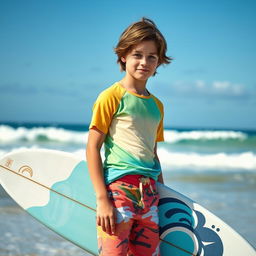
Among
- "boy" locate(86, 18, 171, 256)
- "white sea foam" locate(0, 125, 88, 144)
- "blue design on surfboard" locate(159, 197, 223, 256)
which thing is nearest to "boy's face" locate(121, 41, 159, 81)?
"boy" locate(86, 18, 171, 256)

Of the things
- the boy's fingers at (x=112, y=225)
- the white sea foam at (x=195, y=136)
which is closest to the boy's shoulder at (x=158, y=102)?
the boy's fingers at (x=112, y=225)

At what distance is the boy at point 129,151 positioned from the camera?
169 cm

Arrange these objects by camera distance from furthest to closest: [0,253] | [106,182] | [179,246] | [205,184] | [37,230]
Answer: [205,184] → [37,230] → [0,253] → [179,246] → [106,182]

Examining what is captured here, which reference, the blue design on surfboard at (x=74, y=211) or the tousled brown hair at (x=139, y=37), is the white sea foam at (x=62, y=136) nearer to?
the blue design on surfboard at (x=74, y=211)

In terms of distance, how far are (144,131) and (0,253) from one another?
1912 millimetres

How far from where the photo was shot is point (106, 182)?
5.66ft

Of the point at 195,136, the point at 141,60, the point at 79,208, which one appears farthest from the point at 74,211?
the point at 195,136

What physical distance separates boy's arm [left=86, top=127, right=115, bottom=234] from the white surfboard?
0.48 meters

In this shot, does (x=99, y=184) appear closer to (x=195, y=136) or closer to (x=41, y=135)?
(x=41, y=135)

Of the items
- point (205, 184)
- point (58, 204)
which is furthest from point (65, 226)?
point (205, 184)

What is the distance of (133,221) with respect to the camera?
5.73 ft

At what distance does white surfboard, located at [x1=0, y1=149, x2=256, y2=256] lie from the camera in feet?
6.88

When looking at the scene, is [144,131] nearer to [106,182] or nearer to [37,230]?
[106,182]

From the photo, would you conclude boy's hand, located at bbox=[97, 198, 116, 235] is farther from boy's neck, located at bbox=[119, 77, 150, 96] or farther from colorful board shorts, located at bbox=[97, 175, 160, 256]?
boy's neck, located at bbox=[119, 77, 150, 96]
